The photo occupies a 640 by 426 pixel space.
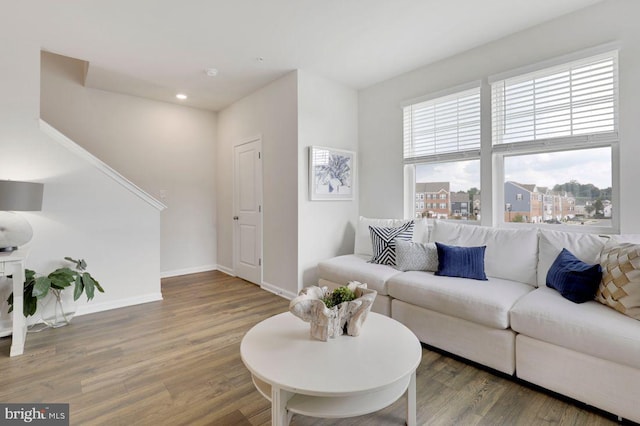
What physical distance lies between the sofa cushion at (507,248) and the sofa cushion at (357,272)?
2.35 ft

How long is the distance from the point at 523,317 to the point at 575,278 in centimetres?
44

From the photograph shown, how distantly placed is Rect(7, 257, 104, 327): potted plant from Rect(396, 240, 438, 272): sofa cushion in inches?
113

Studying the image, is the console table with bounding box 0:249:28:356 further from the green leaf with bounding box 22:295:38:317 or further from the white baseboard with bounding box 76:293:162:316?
the white baseboard with bounding box 76:293:162:316

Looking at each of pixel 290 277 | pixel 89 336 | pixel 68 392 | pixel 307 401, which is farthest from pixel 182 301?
pixel 307 401

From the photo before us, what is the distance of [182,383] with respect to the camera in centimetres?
192

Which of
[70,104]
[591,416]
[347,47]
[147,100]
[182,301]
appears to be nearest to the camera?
[591,416]

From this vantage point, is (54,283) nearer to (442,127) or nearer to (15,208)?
(15,208)

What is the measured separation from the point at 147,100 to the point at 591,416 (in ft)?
18.3

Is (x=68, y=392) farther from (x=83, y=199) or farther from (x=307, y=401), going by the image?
(x=83, y=199)

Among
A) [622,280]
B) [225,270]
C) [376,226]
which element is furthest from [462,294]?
[225,270]

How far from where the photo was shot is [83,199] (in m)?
3.07

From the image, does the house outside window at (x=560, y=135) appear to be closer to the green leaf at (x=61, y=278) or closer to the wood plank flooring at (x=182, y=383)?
the wood plank flooring at (x=182, y=383)

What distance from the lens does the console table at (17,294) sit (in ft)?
7.39

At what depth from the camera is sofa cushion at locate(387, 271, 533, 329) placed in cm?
199
